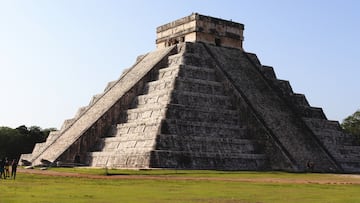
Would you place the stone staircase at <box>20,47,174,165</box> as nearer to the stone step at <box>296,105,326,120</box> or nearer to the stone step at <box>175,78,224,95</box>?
the stone step at <box>175,78,224,95</box>

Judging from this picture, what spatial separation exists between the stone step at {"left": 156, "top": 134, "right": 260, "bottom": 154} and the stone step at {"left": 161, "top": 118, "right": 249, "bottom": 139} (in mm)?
403

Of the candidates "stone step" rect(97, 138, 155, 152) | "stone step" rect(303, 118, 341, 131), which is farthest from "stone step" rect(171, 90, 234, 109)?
"stone step" rect(303, 118, 341, 131)

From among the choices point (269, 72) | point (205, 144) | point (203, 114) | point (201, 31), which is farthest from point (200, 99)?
point (269, 72)

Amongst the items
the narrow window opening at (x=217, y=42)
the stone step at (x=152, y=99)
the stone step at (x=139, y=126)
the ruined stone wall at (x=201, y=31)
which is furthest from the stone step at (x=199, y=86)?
the narrow window opening at (x=217, y=42)

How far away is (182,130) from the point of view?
32531 millimetres

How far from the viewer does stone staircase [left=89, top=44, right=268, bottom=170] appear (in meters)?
31.2

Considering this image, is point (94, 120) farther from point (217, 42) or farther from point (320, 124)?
point (320, 124)

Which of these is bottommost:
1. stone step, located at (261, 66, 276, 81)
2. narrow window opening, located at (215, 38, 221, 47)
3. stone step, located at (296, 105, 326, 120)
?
stone step, located at (296, 105, 326, 120)

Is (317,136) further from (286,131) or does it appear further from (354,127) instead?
(354,127)

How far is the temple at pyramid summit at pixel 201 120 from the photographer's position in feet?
106

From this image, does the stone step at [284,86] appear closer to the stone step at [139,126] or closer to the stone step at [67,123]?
the stone step at [139,126]

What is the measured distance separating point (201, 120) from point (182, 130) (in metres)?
2.12

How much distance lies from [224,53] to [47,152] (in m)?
14.8

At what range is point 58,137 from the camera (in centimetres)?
3819
